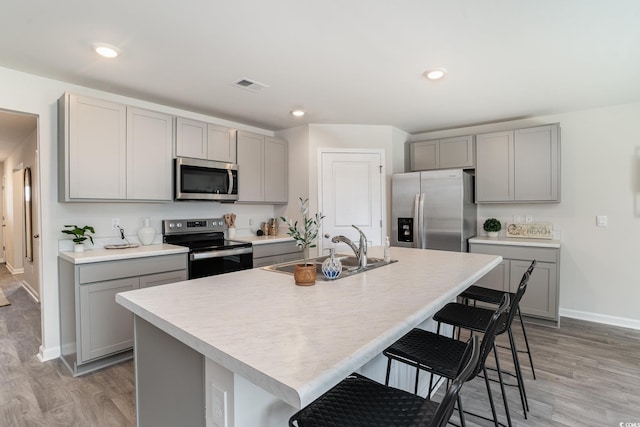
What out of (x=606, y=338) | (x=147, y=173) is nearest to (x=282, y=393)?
(x=147, y=173)

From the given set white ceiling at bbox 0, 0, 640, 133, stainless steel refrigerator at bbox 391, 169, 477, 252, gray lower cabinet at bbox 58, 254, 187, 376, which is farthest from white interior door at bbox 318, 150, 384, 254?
gray lower cabinet at bbox 58, 254, 187, 376

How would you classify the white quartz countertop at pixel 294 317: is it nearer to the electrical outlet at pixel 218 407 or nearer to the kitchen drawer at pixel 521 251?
the electrical outlet at pixel 218 407

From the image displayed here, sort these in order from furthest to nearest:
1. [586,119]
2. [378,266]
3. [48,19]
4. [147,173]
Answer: [586,119]
[147,173]
[378,266]
[48,19]

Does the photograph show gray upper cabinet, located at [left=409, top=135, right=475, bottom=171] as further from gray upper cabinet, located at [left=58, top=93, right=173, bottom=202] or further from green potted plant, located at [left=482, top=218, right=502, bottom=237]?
gray upper cabinet, located at [left=58, top=93, right=173, bottom=202]

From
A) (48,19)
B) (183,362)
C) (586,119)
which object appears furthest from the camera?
(586,119)

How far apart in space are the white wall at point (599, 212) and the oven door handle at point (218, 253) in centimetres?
345

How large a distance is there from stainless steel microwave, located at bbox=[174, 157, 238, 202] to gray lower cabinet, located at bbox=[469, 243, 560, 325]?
302 cm

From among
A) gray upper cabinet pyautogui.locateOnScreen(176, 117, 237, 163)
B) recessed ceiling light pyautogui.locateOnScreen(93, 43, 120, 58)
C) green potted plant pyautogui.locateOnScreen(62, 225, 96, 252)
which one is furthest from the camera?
gray upper cabinet pyautogui.locateOnScreen(176, 117, 237, 163)

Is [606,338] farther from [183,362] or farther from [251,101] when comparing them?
[251,101]

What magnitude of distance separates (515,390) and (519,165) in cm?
250

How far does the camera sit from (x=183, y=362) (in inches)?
49.4

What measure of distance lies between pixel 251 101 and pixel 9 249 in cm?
667

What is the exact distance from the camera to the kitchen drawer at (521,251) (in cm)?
342

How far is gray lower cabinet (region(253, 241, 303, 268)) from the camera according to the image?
3.70 meters
